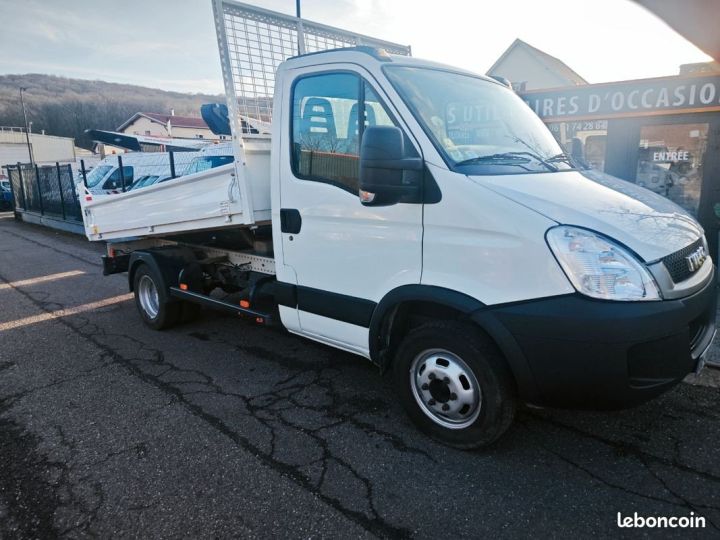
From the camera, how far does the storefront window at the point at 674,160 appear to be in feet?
23.0

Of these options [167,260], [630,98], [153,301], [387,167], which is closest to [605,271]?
[387,167]

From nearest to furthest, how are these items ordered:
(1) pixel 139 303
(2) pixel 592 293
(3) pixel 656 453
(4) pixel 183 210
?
(2) pixel 592 293 → (3) pixel 656 453 → (4) pixel 183 210 → (1) pixel 139 303

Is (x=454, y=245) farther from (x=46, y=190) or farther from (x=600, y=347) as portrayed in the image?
(x=46, y=190)

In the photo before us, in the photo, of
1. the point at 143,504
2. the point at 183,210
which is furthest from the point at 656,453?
the point at 183,210

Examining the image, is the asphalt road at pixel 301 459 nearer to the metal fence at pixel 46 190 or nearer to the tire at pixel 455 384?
the tire at pixel 455 384

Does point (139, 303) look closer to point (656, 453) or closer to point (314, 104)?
point (314, 104)

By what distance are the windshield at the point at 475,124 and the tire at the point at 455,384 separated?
3.28 feet

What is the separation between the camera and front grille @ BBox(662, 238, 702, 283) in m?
2.62

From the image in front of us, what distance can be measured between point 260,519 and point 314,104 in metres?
2.69

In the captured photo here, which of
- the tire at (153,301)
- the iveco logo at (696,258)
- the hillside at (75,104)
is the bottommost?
the tire at (153,301)

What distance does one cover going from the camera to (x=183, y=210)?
4.77 meters

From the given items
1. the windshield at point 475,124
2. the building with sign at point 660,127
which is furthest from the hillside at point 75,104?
the windshield at point 475,124

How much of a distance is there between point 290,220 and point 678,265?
8.25ft

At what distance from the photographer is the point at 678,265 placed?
2693 mm
